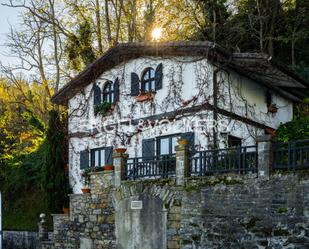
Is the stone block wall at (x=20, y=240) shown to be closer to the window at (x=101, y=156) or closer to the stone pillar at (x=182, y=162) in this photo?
the window at (x=101, y=156)

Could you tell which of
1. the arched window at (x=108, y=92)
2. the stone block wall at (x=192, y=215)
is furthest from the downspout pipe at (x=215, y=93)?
the arched window at (x=108, y=92)

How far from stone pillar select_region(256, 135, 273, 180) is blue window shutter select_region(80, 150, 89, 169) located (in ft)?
34.1

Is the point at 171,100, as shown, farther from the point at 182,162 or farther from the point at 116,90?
the point at 182,162

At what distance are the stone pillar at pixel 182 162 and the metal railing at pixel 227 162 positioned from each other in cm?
22

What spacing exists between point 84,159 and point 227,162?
932cm

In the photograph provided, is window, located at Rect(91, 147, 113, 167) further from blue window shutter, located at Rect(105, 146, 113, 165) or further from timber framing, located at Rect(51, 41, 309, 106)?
timber framing, located at Rect(51, 41, 309, 106)

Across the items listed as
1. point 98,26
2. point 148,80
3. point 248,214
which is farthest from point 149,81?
Answer: point 98,26

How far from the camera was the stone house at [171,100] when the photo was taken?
17656mm

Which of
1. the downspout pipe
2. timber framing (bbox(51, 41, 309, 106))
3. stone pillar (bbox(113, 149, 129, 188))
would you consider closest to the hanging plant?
timber framing (bbox(51, 41, 309, 106))

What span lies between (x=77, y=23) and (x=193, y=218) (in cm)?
1879

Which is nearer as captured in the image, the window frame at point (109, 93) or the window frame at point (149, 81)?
the window frame at point (149, 81)

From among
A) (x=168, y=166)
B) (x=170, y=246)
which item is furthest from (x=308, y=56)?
(x=170, y=246)

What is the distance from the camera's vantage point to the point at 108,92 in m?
21.3

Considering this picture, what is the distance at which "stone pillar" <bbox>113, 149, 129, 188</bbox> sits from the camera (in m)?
17.0
